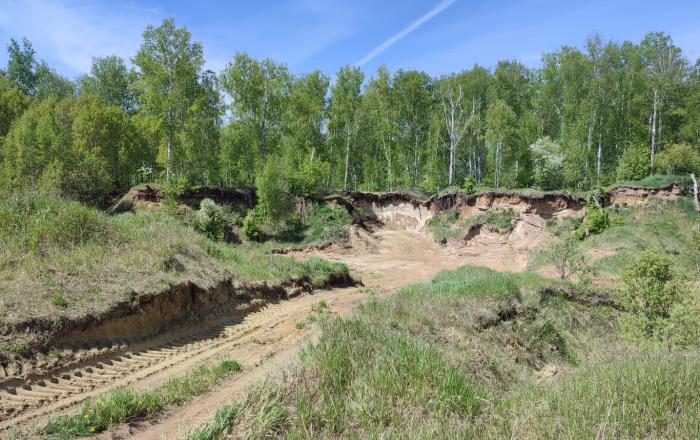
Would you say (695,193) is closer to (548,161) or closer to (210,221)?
(548,161)

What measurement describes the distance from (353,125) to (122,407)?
42042 millimetres

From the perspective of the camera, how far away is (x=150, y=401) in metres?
7.13

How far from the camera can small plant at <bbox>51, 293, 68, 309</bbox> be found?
945 centimetres

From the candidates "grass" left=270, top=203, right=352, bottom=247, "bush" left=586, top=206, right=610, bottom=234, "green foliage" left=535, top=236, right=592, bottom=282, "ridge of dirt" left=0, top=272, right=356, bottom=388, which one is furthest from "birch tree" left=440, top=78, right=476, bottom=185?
"ridge of dirt" left=0, top=272, right=356, bottom=388

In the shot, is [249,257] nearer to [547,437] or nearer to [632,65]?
[547,437]

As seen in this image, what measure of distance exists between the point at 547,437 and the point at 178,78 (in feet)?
118

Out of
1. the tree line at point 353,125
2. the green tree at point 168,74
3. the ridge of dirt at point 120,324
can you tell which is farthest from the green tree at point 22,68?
the ridge of dirt at point 120,324

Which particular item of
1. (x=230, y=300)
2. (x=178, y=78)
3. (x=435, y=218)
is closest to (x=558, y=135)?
(x=435, y=218)

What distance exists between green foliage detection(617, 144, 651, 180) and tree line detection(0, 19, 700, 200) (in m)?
0.12

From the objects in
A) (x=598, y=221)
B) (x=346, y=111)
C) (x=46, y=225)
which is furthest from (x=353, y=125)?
(x=46, y=225)

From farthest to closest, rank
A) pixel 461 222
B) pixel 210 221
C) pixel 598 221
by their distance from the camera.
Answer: pixel 461 222 < pixel 598 221 < pixel 210 221

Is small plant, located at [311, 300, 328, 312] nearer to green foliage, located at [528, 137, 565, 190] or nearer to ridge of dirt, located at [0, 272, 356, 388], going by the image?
ridge of dirt, located at [0, 272, 356, 388]

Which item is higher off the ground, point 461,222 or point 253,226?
point 253,226

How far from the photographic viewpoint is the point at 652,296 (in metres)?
14.2
